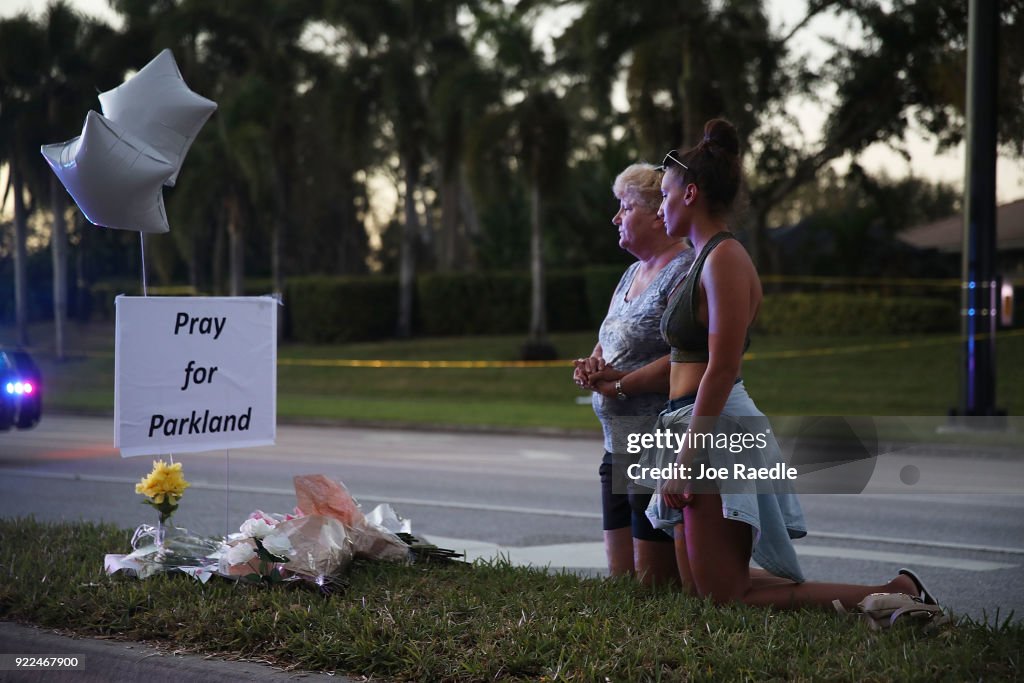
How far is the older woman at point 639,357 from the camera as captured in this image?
5.10m

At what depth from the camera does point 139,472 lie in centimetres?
1167

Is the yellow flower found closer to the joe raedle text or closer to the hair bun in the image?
the joe raedle text

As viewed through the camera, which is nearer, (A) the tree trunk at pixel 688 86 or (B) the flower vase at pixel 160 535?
(B) the flower vase at pixel 160 535

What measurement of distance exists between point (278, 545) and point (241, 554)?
0.54 feet

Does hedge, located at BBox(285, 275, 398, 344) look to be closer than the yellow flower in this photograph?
No

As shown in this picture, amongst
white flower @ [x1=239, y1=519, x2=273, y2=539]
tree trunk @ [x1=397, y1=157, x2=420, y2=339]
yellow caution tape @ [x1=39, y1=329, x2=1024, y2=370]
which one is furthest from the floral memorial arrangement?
tree trunk @ [x1=397, y1=157, x2=420, y2=339]

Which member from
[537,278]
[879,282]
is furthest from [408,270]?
[879,282]

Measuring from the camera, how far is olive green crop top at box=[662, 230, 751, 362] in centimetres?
455

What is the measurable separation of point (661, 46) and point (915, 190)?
2666 cm

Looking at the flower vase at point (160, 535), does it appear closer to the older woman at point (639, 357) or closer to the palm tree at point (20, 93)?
the older woman at point (639, 357)

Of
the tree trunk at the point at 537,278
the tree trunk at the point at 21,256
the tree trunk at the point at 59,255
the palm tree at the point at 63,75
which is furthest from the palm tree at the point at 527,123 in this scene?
the tree trunk at the point at 21,256

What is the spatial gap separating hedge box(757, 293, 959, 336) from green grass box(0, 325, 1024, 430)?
800 millimetres

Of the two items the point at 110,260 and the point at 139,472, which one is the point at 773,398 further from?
the point at 110,260

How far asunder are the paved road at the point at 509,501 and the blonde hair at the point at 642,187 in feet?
4.69
